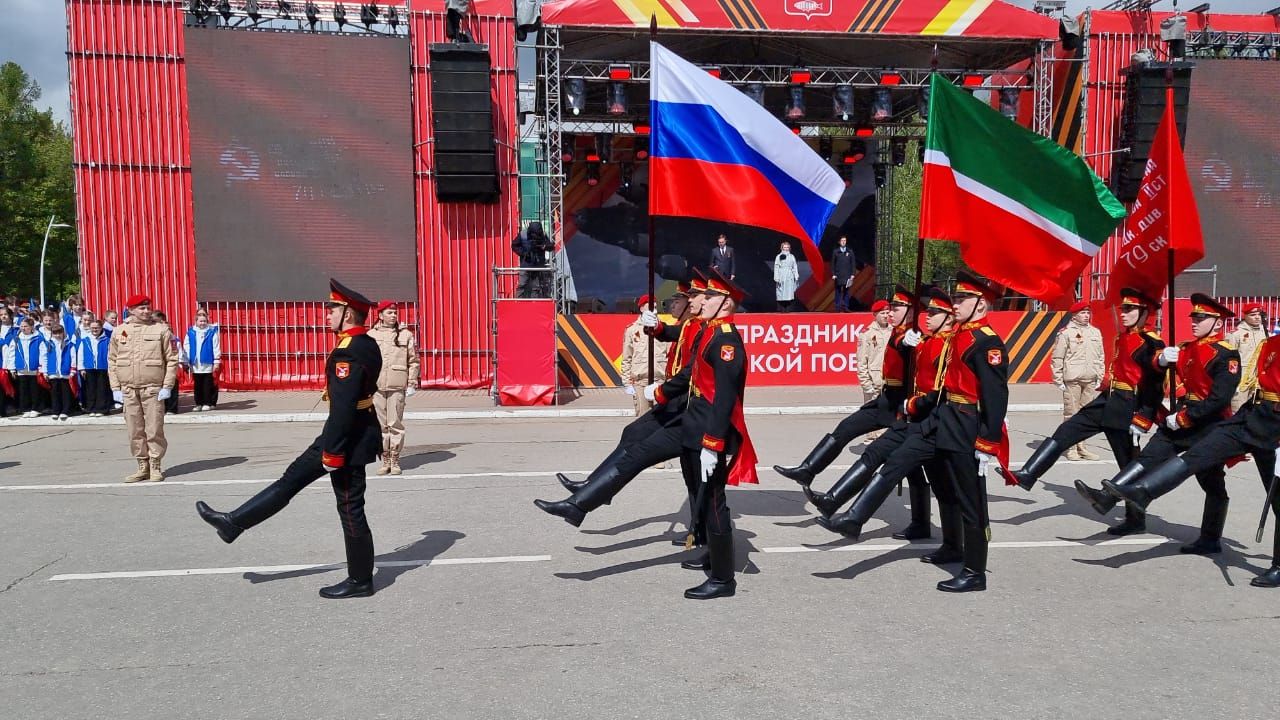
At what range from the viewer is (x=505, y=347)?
50.6ft

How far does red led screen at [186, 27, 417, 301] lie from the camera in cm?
1686

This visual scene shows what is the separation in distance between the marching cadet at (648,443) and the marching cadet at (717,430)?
A: 0.49 ft

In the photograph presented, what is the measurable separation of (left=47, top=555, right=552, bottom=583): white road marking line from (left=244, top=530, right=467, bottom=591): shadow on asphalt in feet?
0.08

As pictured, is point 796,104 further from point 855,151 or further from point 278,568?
point 278,568

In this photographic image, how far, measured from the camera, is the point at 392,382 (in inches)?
385

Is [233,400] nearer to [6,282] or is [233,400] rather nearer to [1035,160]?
[1035,160]

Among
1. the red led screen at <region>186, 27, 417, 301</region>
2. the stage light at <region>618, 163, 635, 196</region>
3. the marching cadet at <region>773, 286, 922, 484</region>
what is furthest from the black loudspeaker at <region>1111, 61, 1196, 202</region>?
the red led screen at <region>186, 27, 417, 301</region>

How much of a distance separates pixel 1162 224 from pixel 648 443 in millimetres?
4285

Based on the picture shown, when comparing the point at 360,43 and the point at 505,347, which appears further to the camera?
the point at 360,43

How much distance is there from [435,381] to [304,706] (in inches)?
558

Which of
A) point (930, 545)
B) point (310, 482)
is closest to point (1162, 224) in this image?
point (930, 545)

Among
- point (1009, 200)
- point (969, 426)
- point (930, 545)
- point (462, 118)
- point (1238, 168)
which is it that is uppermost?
point (462, 118)


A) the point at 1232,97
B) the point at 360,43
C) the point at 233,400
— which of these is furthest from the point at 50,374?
the point at 1232,97

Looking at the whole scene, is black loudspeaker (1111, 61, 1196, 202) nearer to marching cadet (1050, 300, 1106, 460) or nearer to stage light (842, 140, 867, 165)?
stage light (842, 140, 867, 165)
